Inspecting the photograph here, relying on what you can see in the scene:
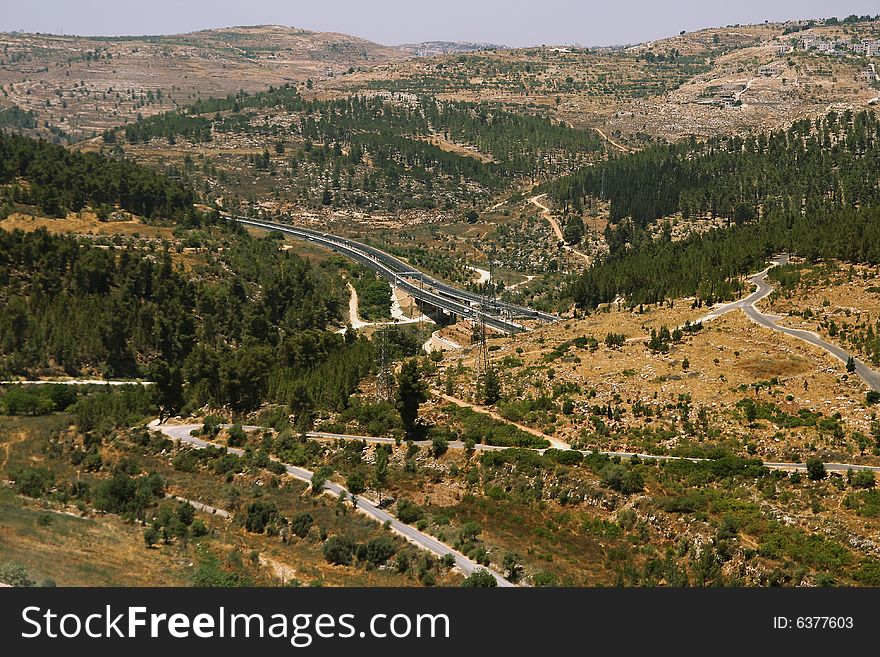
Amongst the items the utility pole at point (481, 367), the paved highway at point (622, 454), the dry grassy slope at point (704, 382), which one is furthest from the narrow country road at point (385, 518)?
the utility pole at point (481, 367)

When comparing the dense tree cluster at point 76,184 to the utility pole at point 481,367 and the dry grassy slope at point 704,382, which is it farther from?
the dry grassy slope at point 704,382

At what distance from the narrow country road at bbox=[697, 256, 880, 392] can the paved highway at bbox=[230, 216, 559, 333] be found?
2770 centimetres

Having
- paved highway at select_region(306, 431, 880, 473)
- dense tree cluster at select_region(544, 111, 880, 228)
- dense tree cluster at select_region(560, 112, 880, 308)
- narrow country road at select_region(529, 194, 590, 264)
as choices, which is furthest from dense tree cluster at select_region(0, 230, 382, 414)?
dense tree cluster at select_region(544, 111, 880, 228)

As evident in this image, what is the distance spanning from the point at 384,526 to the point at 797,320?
47354 mm

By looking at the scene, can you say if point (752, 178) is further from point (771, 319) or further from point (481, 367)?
point (481, 367)

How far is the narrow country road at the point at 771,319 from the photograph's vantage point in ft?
204

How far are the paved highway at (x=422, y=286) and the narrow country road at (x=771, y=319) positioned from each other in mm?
27704

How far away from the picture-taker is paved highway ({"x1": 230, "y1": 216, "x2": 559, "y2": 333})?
4756 inches

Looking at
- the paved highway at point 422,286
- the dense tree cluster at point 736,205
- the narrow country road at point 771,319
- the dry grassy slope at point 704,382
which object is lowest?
the paved highway at point 422,286

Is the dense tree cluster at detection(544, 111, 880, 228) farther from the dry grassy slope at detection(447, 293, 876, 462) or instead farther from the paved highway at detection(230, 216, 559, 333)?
the dry grassy slope at detection(447, 293, 876, 462)

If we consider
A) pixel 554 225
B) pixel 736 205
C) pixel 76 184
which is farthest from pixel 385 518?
pixel 554 225

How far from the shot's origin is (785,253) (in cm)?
10288

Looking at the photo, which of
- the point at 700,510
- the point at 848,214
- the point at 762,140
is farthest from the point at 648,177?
the point at 700,510

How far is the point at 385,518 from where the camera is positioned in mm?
49531
